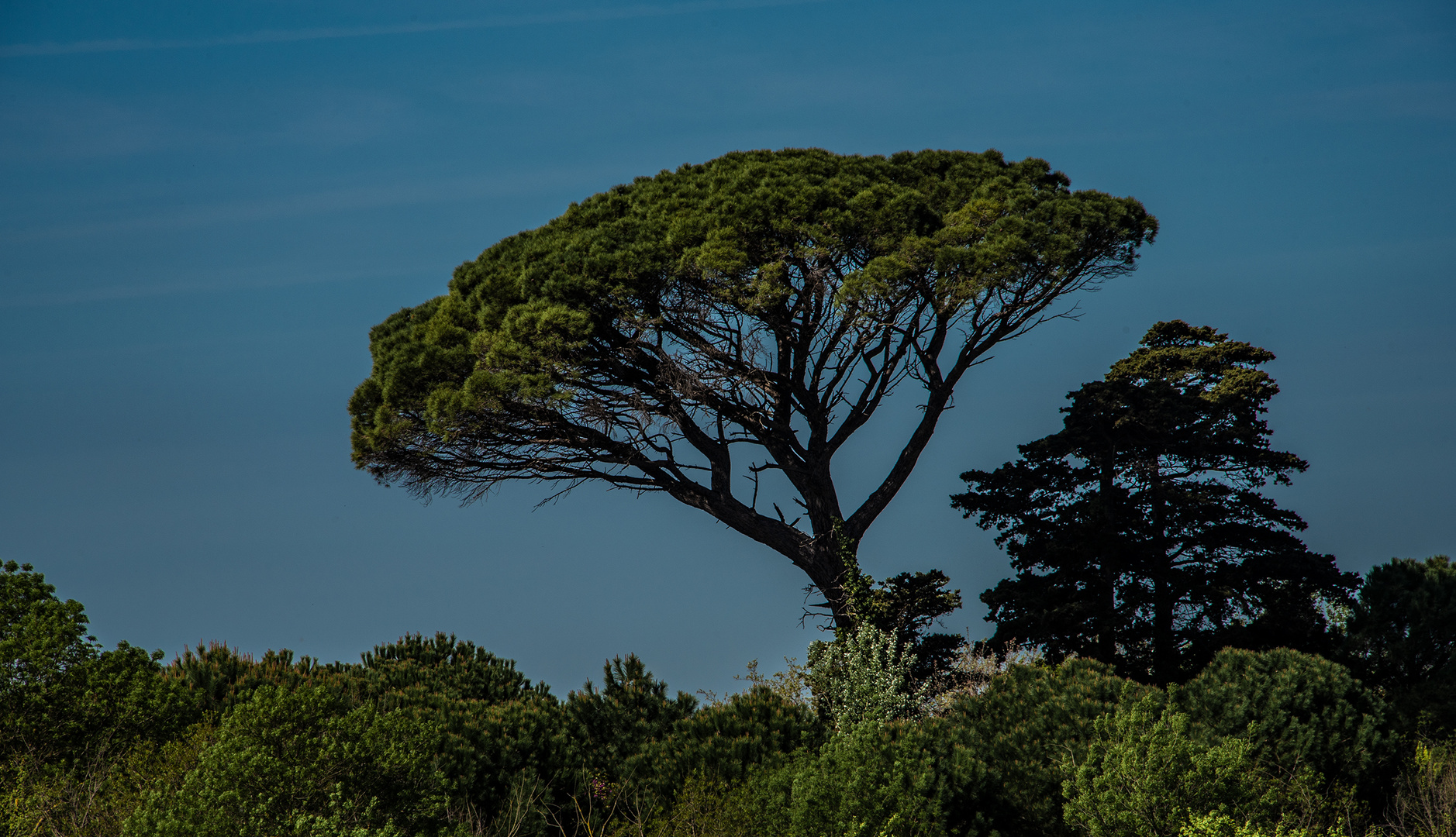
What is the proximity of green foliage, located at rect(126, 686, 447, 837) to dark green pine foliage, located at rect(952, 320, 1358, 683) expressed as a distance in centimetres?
1171

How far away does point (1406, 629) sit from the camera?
16016mm

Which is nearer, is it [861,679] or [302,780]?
[302,780]

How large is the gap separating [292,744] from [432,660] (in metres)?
6.44

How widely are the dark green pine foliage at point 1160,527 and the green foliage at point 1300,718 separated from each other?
491cm

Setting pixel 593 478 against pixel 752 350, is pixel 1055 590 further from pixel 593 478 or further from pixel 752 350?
pixel 593 478

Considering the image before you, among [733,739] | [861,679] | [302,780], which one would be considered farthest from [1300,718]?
[302,780]

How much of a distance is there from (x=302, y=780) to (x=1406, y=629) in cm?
1449

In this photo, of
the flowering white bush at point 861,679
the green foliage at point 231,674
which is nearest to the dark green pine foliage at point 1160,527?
the flowering white bush at point 861,679

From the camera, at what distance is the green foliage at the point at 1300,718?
11.6 meters

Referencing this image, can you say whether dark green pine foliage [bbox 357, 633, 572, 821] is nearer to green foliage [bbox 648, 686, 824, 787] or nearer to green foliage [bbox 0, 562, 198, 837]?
green foliage [bbox 648, 686, 824, 787]

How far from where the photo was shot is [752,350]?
1708 cm

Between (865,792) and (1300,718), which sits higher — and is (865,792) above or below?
below

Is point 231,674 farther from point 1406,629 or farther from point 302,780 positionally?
point 1406,629

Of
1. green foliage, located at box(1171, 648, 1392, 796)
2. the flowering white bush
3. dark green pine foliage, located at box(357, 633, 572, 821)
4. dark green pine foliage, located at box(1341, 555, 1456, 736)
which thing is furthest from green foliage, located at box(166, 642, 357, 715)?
dark green pine foliage, located at box(1341, 555, 1456, 736)
